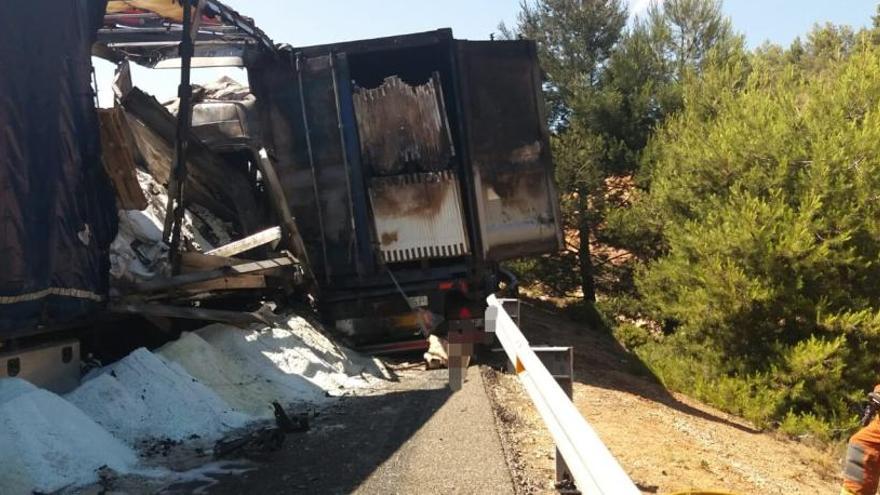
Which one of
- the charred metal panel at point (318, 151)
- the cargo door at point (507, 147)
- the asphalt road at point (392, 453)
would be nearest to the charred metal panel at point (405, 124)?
the charred metal panel at point (318, 151)

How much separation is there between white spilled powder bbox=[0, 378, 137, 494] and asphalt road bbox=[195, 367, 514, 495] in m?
0.73

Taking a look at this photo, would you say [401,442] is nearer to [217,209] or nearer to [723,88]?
[217,209]

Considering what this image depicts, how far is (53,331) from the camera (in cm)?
539

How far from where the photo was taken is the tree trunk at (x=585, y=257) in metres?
19.1

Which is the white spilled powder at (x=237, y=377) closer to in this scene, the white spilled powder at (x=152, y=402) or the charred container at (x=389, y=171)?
the white spilled powder at (x=152, y=402)

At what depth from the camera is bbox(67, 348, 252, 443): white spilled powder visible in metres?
4.88

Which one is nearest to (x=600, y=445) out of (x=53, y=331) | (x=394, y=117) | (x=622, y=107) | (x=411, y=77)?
(x=53, y=331)

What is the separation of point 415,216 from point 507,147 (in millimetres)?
1443

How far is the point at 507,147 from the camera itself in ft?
29.8

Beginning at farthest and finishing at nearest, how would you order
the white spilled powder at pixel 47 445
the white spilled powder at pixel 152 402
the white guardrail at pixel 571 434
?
the white spilled powder at pixel 152 402, the white spilled powder at pixel 47 445, the white guardrail at pixel 571 434

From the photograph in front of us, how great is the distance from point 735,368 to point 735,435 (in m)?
4.16

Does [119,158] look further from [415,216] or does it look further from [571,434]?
[571,434]

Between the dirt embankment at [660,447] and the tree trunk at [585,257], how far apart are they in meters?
7.81

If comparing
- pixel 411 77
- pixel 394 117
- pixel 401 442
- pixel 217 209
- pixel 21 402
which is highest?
pixel 411 77
